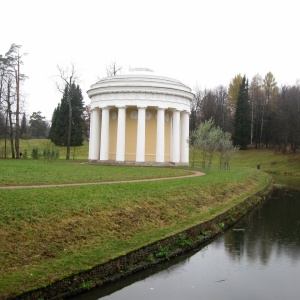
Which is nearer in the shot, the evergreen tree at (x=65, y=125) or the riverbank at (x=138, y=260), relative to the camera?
the riverbank at (x=138, y=260)

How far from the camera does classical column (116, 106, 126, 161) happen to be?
1362 inches

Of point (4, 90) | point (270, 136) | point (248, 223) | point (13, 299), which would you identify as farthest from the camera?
point (270, 136)

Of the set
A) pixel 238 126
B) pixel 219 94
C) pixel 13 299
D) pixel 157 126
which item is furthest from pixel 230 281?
pixel 219 94

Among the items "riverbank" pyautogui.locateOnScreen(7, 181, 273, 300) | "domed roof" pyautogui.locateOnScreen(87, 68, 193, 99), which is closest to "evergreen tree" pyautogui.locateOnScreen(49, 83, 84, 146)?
"domed roof" pyautogui.locateOnScreen(87, 68, 193, 99)

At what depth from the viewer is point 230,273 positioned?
1069 cm

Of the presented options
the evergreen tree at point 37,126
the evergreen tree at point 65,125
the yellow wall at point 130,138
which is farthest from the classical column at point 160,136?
the evergreen tree at point 37,126

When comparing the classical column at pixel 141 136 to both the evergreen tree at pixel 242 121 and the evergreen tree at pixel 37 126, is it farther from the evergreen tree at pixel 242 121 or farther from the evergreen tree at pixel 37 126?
the evergreen tree at pixel 37 126

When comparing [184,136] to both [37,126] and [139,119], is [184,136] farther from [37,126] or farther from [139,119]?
[37,126]

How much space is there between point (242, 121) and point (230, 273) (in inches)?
2471

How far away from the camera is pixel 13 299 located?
292 inches

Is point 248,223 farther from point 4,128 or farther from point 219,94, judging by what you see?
point 219,94

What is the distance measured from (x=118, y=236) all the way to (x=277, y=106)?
217ft

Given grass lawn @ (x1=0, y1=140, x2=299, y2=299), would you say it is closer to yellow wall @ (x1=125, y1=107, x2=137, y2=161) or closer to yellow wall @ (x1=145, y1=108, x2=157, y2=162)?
yellow wall @ (x1=145, y1=108, x2=157, y2=162)

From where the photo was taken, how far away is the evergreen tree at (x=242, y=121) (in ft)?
231
